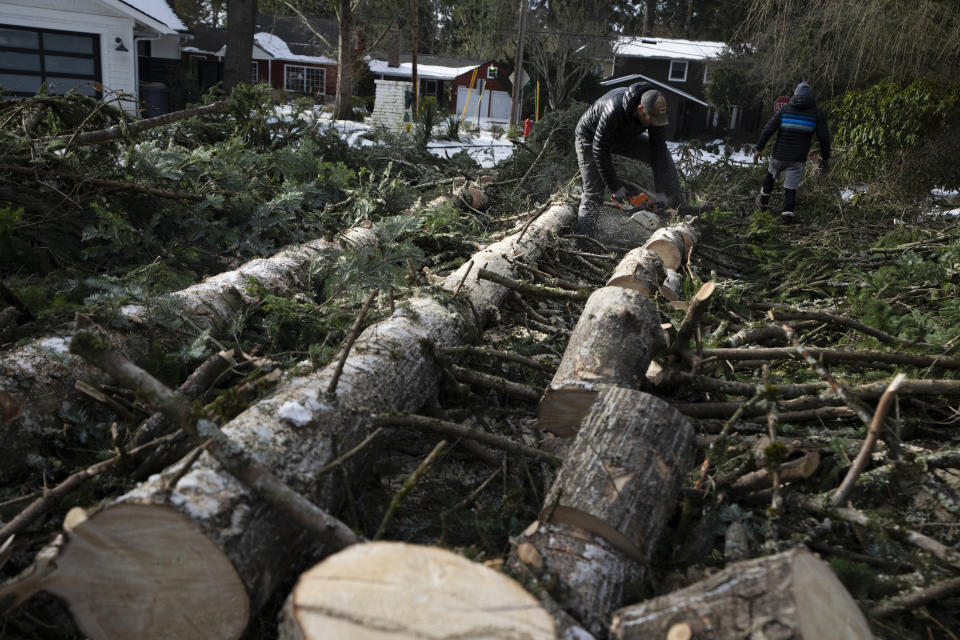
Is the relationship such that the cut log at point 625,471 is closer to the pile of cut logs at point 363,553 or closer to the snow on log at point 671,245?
the pile of cut logs at point 363,553

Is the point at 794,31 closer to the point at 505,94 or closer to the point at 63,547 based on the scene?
the point at 63,547

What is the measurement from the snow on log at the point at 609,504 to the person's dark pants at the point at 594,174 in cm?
426

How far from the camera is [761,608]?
1.48 m

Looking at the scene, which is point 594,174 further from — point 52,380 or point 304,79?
point 304,79

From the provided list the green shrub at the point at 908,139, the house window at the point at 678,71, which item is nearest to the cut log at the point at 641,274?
the green shrub at the point at 908,139

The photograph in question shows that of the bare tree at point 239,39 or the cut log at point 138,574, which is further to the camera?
the bare tree at point 239,39

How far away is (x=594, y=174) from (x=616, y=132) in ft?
1.42

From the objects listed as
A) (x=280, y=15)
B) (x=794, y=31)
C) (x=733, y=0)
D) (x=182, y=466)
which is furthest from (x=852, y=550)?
(x=280, y=15)

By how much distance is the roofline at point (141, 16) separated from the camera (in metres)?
14.1

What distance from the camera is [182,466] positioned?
183 centimetres

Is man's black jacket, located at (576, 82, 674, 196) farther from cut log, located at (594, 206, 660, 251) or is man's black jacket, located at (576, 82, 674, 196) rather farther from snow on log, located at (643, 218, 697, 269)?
snow on log, located at (643, 218, 697, 269)

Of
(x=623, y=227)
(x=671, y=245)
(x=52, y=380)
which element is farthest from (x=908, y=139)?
(x=52, y=380)

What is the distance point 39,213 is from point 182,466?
318 cm

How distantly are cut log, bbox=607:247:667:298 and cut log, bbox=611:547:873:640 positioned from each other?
2604 millimetres
